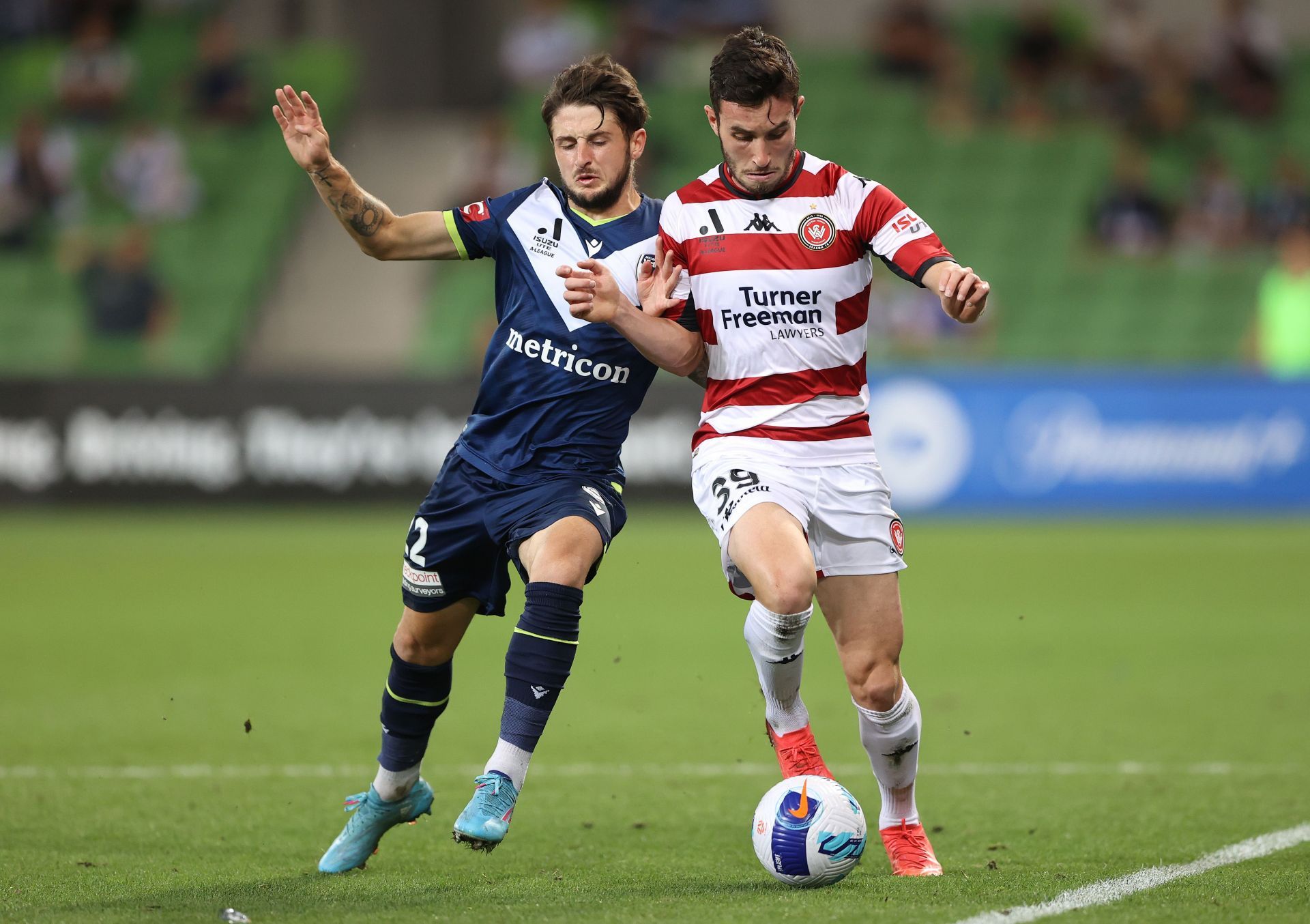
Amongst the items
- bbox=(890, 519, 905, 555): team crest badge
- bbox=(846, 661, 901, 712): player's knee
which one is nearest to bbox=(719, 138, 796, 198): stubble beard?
bbox=(890, 519, 905, 555): team crest badge

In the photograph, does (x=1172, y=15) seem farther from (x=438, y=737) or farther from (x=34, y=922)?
(x=34, y=922)

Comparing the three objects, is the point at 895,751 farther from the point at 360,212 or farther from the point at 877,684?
the point at 360,212

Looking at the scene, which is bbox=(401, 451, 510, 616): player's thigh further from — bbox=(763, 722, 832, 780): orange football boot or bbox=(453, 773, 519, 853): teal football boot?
bbox=(763, 722, 832, 780): orange football boot

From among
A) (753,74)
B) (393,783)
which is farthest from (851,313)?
(393,783)

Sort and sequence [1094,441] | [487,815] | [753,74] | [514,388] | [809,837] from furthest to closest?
[1094,441]
[514,388]
[753,74]
[809,837]
[487,815]

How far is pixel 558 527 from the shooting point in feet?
16.1

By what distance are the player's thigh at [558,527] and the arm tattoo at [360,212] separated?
35.6 inches

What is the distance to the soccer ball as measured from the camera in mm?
4641

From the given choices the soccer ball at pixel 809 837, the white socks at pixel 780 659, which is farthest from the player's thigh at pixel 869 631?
the soccer ball at pixel 809 837

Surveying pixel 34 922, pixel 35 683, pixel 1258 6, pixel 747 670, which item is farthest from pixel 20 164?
pixel 34 922

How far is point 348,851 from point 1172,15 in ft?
63.9

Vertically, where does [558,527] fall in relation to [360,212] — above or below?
below

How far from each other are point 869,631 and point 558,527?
0.93 m

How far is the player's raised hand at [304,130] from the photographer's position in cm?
513
